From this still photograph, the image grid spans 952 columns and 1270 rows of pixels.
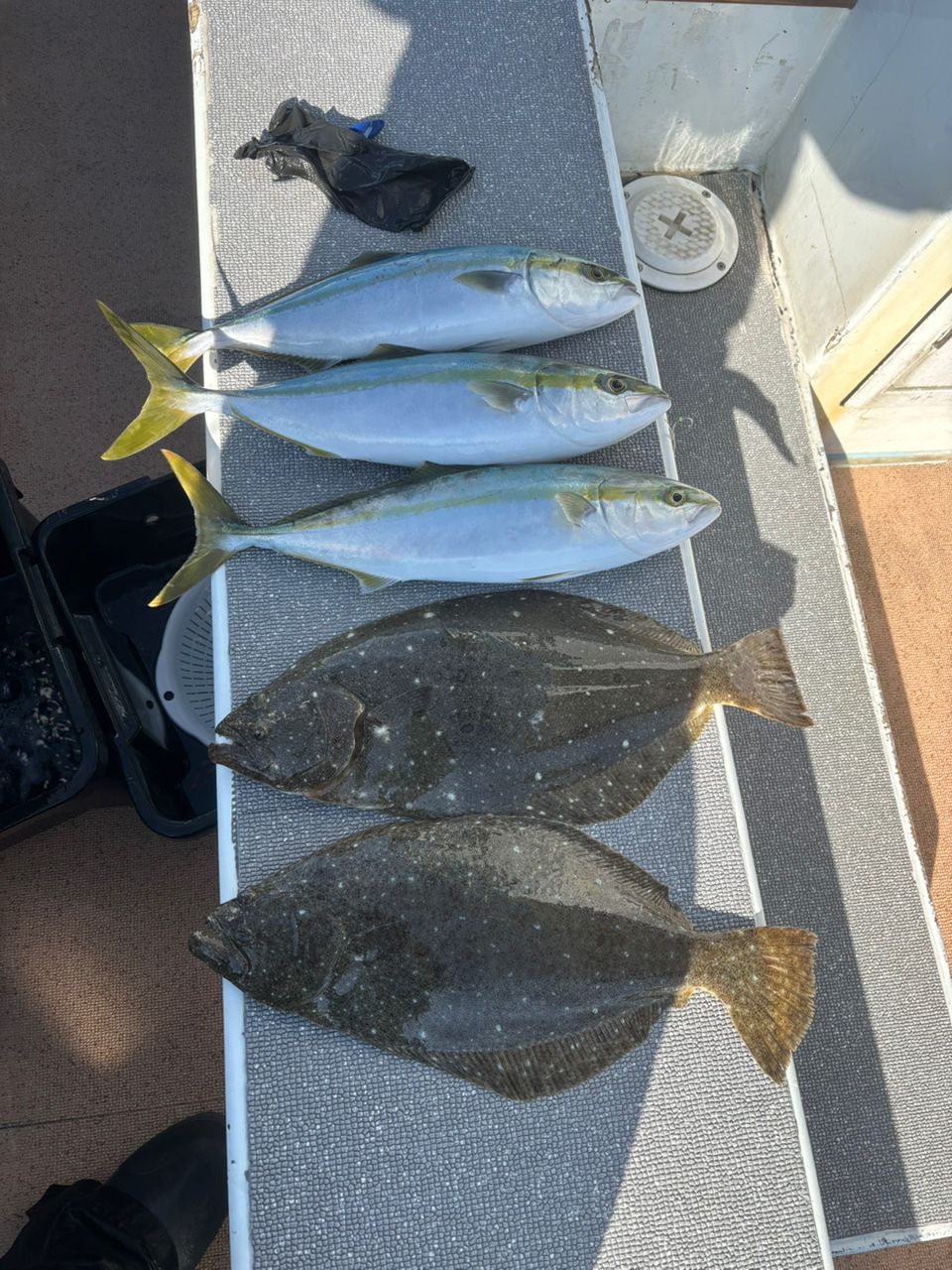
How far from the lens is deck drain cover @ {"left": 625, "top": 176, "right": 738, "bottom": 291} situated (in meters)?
2.62

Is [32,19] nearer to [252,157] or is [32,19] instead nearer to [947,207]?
[252,157]

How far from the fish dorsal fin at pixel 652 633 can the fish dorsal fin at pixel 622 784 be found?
14 cm

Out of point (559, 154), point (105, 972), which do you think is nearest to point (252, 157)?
point (559, 154)

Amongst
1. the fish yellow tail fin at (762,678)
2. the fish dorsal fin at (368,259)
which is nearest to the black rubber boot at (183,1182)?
the fish yellow tail fin at (762,678)

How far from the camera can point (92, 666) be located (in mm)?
1955

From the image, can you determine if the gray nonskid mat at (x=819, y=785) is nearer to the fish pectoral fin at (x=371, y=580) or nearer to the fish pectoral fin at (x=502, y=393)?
the fish pectoral fin at (x=502, y=393)

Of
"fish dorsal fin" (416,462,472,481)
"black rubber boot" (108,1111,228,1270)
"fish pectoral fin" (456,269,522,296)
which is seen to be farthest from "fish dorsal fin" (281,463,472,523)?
"black rubber boot" (108,1111,228,1270)

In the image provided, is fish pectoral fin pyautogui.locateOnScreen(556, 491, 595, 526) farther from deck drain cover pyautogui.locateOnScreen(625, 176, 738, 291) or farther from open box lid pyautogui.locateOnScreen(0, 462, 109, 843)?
deck drain cover pyautogui.locateOnScreen(625, 176, 738, 291)

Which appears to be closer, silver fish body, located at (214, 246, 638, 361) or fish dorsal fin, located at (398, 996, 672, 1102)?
fish dorsal fin, located at (398, 996, 672, 1102)

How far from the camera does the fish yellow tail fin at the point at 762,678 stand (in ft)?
5.10

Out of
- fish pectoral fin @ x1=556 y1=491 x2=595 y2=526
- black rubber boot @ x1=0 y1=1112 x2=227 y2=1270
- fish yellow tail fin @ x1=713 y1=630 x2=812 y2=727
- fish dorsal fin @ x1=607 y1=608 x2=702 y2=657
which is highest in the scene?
fish pectoral fin @ x1=556 y1=491 x2=595 y2=526

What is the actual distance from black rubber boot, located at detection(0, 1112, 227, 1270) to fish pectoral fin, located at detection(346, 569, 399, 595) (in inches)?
57.9

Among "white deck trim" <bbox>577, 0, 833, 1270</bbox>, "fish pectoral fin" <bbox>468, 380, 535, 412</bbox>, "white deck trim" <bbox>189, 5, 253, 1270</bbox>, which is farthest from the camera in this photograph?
"fish pectoral fin" <bbox>468, 380, 535, 412</bbox>

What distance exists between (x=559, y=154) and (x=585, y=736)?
4.82 ft
